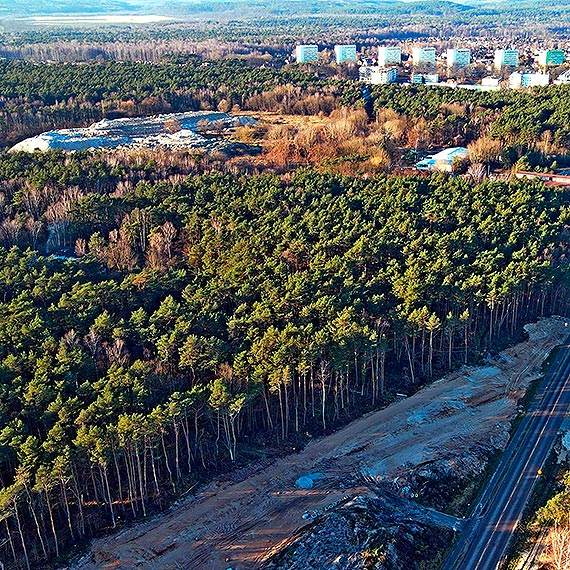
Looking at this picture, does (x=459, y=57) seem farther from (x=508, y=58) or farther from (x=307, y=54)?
(x=307, y=54)

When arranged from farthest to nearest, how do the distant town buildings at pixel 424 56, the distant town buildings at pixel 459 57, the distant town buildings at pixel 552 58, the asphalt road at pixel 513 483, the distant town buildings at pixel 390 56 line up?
the distant town buildings at pixel 390 56 → the distant town buildings at pixel 424 56 → the distant town buildings at pixel 459 57 → the distant town buildings at pixel 552 58 → the asphalt road at pixel 513 483

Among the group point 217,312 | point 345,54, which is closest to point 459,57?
point 345,54

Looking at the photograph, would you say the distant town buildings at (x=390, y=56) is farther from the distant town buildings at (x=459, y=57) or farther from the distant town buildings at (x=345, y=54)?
the distant town buildings at (x=459, y=57)

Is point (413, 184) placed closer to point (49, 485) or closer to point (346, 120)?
point (346, 120)

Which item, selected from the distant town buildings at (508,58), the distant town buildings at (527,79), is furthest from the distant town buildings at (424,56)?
the distant town buildings at (527,79)

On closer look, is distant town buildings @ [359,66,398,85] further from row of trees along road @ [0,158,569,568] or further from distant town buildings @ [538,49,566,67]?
row of trees along road @ [0,158,569,568]
